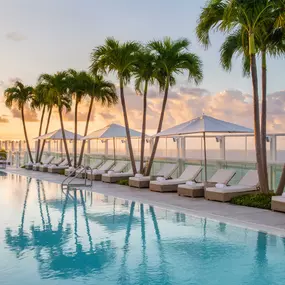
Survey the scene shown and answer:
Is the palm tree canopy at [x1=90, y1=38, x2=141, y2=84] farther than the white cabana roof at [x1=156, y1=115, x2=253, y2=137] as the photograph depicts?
Yes

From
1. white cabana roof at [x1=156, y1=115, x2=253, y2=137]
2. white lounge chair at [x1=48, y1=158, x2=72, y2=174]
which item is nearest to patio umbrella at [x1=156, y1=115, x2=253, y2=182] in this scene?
white cabana roof at [x1=156, y1=115, x2=253, y2=137]

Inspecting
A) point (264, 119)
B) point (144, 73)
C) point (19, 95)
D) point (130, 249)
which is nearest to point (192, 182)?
point (264, 119)

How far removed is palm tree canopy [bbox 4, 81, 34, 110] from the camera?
29.6 meters

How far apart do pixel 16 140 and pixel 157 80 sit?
2043cm

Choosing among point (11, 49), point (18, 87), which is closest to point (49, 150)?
point (18, 87)

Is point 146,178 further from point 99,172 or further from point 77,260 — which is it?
point 77,260

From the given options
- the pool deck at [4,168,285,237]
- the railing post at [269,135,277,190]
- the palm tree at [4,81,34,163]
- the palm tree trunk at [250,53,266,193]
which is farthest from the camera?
the palm tree at [4,81,34,163]

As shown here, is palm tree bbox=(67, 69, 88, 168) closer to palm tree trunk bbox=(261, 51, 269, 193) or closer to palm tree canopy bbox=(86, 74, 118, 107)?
palm tree canopy bbox=(86, 74, 118, 107)

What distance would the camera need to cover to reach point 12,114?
3503 cm

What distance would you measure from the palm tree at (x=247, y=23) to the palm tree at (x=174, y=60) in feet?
13.9

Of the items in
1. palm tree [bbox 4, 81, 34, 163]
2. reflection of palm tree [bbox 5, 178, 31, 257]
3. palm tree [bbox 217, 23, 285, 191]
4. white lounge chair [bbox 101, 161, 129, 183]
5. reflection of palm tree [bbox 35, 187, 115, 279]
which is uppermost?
palm tree [bbox 4, 81, 34, 163]

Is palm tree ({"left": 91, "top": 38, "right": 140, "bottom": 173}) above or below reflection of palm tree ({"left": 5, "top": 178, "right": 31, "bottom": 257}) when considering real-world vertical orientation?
above

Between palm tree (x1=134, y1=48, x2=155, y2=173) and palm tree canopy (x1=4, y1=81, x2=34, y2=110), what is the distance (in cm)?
1460

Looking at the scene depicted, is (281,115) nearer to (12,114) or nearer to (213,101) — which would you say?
(213,101)
